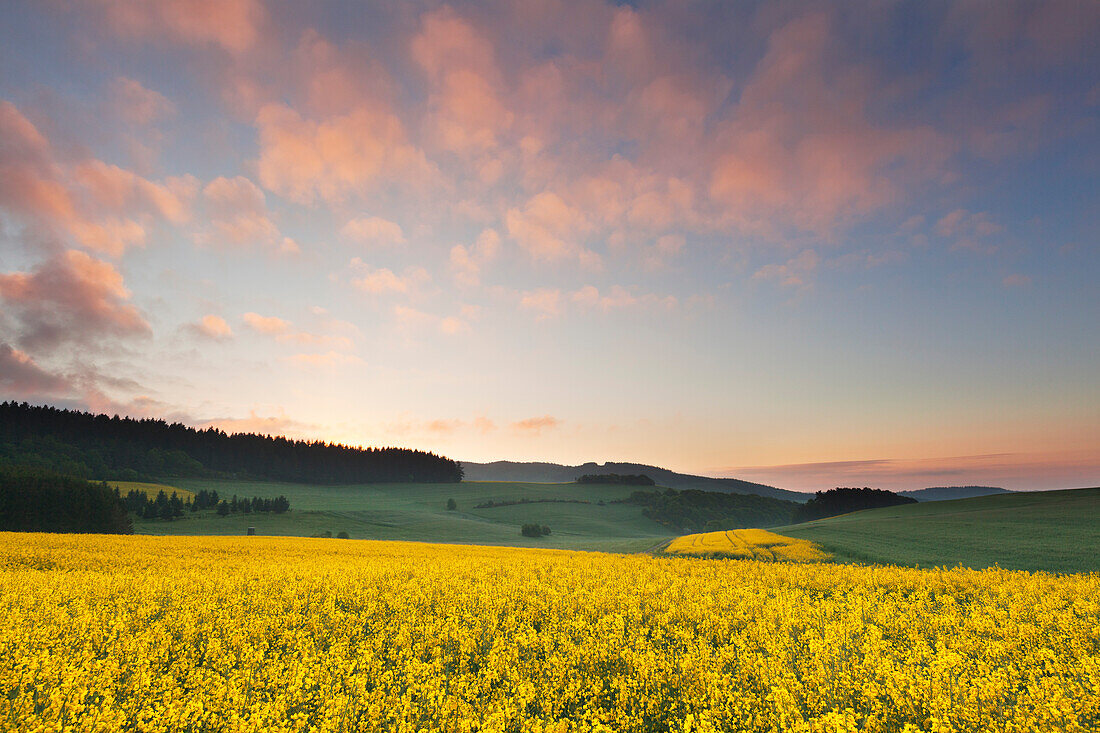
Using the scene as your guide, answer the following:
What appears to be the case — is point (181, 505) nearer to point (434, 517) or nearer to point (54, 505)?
point (54, 505)

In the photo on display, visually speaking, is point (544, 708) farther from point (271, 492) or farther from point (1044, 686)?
point (271, 492)

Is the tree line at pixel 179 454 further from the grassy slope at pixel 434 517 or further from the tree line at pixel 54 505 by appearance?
the tree line at pixel 54 505

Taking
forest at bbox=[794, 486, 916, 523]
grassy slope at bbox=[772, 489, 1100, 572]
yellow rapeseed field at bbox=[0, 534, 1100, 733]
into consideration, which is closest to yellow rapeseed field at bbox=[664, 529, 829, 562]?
grassy slope at bbox=[772, 489, 1100, 572]

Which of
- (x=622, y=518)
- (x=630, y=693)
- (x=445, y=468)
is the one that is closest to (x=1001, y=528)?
(x=630, y=693)

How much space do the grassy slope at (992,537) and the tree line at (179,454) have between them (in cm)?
12594

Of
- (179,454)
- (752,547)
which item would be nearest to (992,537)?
(752,547)

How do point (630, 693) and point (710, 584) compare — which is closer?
point (630, 693)

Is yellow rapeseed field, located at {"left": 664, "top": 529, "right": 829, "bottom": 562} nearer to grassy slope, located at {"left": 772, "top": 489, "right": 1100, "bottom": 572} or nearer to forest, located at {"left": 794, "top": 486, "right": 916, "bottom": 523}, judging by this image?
grassy slope, located at {"left": 772, "top": 489, "right": 1100, "bottom": 572}

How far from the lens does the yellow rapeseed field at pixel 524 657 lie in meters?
5.13

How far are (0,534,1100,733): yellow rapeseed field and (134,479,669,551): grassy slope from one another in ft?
117

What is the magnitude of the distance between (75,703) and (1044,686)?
11096 mm

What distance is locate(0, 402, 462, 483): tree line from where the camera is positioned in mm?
105000

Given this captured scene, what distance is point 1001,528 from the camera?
3956 centimetres

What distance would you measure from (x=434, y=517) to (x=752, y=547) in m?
57.4
